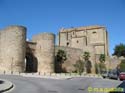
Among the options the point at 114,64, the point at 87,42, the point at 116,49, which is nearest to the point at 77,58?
the point at 114,64

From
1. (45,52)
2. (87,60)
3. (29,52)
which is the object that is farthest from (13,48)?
(87,60)

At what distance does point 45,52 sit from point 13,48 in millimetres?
7823

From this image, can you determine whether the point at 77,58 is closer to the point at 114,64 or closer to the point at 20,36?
the point at 114,64

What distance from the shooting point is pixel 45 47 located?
53094 millimetres

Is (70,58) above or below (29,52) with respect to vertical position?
below

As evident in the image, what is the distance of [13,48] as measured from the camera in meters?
47.2

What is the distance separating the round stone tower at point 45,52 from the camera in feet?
171

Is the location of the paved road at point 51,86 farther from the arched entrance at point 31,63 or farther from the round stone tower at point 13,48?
the arched entrance at point 31,63

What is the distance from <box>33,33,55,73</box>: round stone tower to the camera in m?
52.2

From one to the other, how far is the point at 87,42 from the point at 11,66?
43608mm

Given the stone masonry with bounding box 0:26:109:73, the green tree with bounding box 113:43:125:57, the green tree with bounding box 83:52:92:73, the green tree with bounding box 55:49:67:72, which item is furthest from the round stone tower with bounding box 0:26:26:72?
the green tree with bounding box 113:43:125:57

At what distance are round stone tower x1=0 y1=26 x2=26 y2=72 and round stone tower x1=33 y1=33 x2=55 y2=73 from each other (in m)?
5.58

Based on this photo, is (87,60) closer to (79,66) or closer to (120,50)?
(79,66)

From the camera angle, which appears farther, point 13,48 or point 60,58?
point 60,58
